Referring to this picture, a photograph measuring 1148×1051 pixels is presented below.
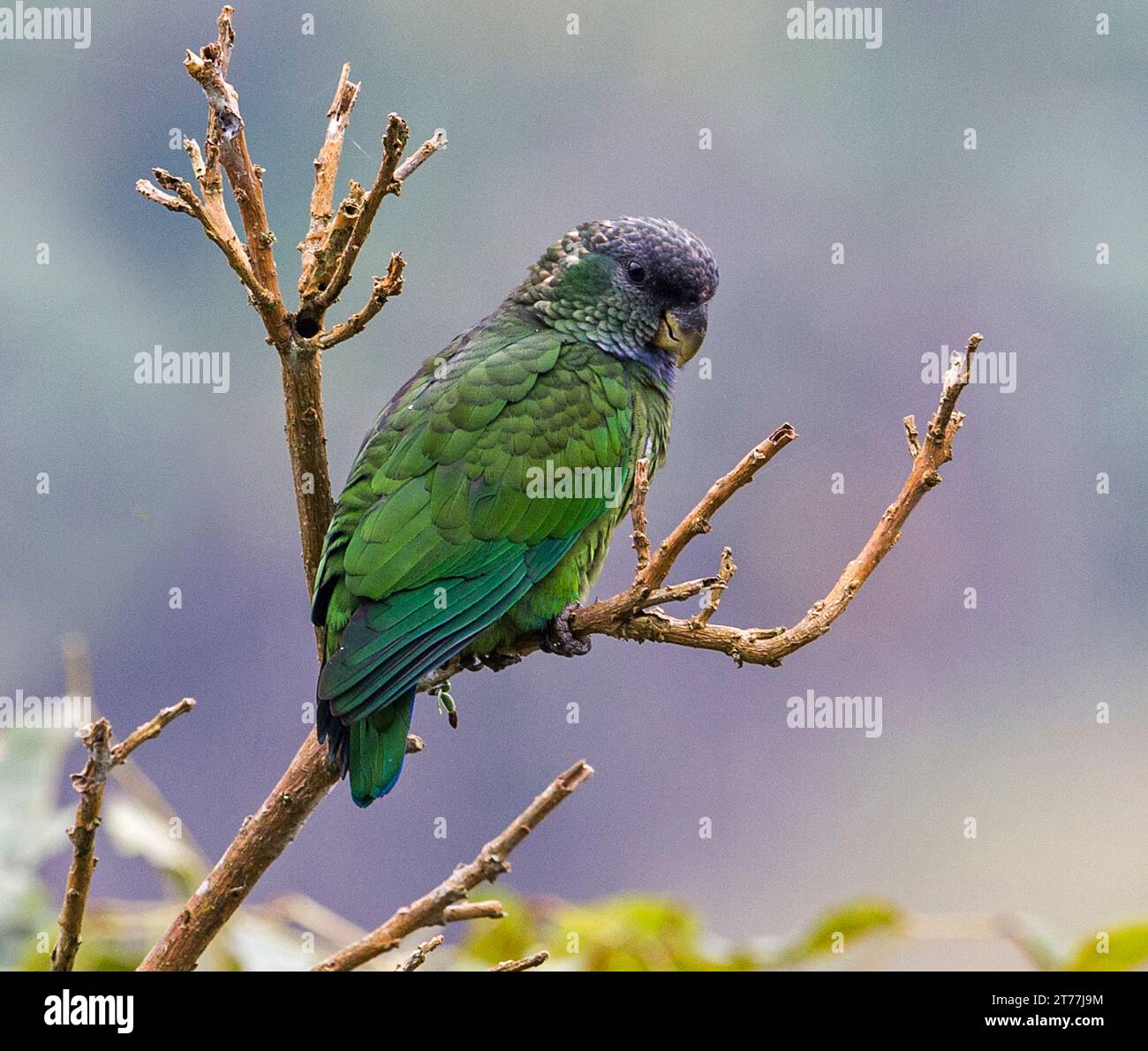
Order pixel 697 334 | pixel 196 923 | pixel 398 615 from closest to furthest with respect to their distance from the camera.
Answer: pixel 196 923, pixel 398 615, pixel 697 334

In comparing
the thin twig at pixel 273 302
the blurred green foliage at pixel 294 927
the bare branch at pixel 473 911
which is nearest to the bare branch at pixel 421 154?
the thin twig at pixel 273 302

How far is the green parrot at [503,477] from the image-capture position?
1873mm

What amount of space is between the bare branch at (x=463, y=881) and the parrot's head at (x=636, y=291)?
3.26ft

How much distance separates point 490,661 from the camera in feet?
7.04

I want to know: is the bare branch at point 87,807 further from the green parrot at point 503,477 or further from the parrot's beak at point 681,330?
the parrot's beak at point 681,330

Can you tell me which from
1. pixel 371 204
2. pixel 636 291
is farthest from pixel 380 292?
pixel 636 291

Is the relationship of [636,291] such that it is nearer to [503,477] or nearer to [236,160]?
[503,477]

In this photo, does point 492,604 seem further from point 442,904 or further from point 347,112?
point 347,112

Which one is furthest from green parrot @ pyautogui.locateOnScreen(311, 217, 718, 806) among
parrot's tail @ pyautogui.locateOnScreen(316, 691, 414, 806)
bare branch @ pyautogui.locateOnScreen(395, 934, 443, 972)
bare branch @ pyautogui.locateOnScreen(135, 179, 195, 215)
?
bare branch @ pyautogui.locateOnScreen(135, 179, 195, 215)

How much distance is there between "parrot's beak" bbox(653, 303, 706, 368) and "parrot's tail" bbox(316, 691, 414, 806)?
97cm

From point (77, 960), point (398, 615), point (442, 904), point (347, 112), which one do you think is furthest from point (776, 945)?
point (347, 112)
